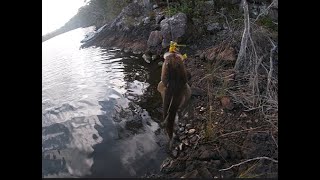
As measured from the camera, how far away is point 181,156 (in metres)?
4.51

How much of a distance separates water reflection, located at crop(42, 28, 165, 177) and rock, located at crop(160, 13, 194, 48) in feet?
7.74

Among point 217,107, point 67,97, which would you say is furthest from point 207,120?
point 67,97

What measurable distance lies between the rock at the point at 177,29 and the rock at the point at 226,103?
5817 mm

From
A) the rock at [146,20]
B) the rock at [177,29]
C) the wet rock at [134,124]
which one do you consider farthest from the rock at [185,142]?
the rock at [146,20]

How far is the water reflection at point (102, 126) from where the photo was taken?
4.52m

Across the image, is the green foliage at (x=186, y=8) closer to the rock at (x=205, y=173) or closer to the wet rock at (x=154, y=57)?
the wet rock at (x=154, y=57)

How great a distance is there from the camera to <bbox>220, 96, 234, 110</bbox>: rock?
5559mm

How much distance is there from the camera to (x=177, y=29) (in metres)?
11.4

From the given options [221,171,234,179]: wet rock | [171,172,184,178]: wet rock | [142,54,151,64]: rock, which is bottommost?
[221,171,234,179]: wet rock

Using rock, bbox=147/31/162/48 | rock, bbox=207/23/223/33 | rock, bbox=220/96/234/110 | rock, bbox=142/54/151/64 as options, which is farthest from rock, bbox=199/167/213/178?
rock, bbox=147/31/162/48

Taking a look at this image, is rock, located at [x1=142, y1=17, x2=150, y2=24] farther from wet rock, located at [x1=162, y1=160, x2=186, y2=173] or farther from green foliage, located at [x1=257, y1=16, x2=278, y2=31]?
wet rock, located at [x1=162, y1=160, x2=186, y2=173]
